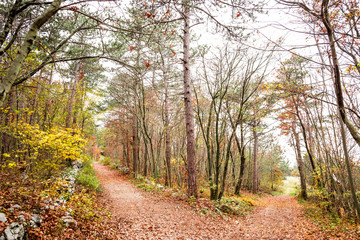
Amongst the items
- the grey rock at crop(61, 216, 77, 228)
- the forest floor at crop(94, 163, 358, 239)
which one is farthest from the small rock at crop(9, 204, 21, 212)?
the forest floor at crop(94, 163, 358, 239)

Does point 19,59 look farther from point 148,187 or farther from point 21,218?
point 148,187

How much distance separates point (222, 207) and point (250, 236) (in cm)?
198

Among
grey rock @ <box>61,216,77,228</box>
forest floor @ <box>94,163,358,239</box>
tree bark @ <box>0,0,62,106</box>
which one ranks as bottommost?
forest floor @ <box>94,163,358,239</box>

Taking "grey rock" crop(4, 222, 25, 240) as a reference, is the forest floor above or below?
below

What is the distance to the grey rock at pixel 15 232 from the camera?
251 centimetres

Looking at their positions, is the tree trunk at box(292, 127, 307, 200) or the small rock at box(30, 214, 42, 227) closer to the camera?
the small rock at box(30, 214, 42, 227)

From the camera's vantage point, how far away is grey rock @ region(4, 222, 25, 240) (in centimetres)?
251

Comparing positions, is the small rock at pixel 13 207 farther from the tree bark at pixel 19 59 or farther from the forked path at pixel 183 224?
the forked path at pixel 183 224

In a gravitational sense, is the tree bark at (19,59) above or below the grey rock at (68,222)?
above

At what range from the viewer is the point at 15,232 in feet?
8.66

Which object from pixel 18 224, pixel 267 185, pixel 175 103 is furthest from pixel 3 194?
pixel 267 185

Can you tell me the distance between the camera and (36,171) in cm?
532

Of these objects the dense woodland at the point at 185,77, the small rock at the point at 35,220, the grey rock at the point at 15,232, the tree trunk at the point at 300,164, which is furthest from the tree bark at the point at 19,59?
the tree trunk at the point at 300,164

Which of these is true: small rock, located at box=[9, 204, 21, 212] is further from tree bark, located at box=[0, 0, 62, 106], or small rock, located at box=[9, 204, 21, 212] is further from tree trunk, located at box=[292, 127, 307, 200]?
tree trunk, located at box=[292, 127, 307, 200]
